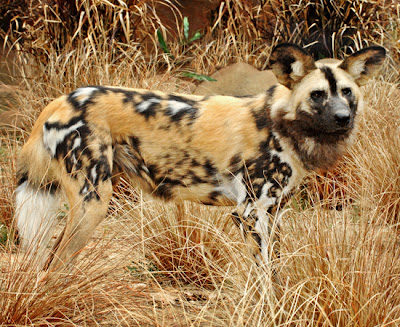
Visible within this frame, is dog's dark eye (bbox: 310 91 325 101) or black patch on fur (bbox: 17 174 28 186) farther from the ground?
dog's dark eye (bbox: 310 91 325 101)

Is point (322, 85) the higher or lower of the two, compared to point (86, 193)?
higher

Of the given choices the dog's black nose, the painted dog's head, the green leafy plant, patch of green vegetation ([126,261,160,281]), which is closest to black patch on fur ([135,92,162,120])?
the painted dog's head

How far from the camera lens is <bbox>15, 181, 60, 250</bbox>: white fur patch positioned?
2537 mm

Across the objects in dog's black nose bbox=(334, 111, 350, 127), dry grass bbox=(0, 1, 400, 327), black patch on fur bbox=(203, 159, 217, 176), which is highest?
dog's black nose bbox=(334, 111, 350, 127)

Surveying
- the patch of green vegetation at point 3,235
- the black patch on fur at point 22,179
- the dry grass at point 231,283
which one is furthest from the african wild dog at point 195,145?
the patch of green vegetation at point 3,235

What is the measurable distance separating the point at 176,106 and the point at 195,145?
0.73ft

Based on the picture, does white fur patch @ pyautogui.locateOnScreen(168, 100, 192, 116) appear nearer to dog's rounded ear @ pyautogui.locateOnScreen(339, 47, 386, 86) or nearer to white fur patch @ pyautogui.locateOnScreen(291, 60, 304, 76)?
white fur patch @ pyautogui.locateOnScreen(291, 60, 304, 76)

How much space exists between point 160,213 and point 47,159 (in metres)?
0.75

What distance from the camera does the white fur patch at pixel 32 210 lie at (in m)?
2.54

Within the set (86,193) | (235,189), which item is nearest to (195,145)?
(235,189)

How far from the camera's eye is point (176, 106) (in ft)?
9.13

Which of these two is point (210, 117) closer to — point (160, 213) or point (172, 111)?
point (172, 111)

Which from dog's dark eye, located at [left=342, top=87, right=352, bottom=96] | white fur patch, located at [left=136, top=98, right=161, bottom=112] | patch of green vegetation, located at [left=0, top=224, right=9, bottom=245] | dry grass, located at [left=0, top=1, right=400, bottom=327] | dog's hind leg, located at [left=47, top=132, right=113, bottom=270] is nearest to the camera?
dry grass, located at [left=0, top=1, right=400, bottom=327]

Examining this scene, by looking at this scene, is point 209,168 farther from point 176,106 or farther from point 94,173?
point 94,173
